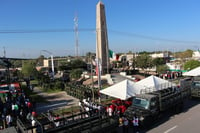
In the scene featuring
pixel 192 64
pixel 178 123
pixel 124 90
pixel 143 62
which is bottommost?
pixel 178 123

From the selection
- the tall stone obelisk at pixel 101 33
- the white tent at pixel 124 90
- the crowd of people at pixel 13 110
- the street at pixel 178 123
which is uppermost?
the tall stone obelisk at pixel 101 33

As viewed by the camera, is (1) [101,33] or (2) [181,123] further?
(1) [101,33]

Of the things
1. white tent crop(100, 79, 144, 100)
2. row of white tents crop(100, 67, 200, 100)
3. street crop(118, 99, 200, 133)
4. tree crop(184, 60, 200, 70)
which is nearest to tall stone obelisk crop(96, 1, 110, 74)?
row of white tents crop(100, 67, 200, 100)

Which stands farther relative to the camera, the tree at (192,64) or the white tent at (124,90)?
the tree at (192,64)

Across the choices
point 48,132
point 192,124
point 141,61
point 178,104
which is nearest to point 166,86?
point 178,104

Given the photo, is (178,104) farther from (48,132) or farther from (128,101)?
(48,132)

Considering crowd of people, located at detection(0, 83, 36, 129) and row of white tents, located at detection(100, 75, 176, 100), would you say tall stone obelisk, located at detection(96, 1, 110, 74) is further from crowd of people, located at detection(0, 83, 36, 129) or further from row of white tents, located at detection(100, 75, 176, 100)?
crowd of people, located at detection(0, 83, 36, 129)

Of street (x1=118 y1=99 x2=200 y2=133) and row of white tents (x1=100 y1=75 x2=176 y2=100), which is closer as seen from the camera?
street (x1=118 y1=99 x2=200 y2=133)

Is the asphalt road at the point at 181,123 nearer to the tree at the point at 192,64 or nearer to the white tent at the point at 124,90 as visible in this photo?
the white tent at the point at 124,90

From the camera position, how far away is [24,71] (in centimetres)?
3738

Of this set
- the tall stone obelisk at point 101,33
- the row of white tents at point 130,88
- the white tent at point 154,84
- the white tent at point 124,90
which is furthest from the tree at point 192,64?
the white tent at point 124,90

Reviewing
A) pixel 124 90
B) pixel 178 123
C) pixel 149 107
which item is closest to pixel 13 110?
pixel 124 90

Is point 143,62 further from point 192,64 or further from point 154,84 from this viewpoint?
point 154,84

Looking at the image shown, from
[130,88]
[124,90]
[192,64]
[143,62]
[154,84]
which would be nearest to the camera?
[124,90]
